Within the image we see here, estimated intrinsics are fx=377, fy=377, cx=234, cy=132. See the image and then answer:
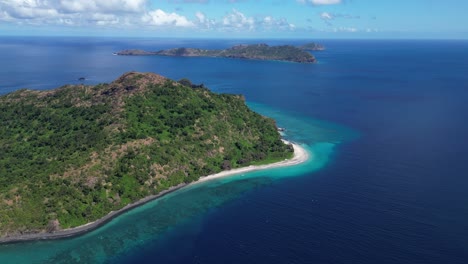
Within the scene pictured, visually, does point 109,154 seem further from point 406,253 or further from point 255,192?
point 406,253

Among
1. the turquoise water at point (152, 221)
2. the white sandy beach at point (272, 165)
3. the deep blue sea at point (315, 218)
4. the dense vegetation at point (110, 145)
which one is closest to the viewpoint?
the deep blue sea at point (315, 218)

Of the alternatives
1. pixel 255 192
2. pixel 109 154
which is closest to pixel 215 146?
pixel 255 192

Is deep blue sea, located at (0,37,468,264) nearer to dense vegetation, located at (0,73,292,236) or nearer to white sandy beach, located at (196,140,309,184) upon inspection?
white sandy beach, located at (196,140,309,184)

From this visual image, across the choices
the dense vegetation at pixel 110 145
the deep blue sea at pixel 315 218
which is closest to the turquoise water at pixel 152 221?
the deep blue sea at pixel 315 218

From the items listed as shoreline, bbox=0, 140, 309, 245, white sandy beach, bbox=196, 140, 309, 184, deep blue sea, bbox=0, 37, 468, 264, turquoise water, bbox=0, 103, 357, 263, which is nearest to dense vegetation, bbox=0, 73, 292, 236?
shoreline, bbox=0, 140, 309, 245

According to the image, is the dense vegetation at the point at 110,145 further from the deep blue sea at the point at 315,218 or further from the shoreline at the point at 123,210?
the deep blue sea at the point at 315,218

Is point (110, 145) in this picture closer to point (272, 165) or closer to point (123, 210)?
point (123, 210)
